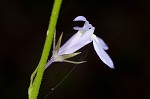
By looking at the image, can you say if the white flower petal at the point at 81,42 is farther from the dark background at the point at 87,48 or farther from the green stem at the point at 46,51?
the dark background at the point at 87,48

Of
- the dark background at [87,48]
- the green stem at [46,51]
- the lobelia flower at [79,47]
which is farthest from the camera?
the dark background at [87,48]

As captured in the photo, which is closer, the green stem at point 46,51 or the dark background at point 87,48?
the green stem at point 46,51

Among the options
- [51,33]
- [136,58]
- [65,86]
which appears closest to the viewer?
[51,33]

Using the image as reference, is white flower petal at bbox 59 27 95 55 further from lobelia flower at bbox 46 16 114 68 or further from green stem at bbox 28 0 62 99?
green stem at bbox 28 0 62 99

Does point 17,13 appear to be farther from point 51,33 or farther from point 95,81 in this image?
point 51,33

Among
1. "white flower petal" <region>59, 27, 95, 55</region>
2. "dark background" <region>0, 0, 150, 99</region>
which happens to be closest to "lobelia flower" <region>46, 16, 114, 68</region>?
"white flower petal" <region>59, 27, 95, 55</region>

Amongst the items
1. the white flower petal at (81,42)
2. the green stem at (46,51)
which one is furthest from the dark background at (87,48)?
the green stem at (46,51)

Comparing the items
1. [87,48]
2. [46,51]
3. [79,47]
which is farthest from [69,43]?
[87,48]

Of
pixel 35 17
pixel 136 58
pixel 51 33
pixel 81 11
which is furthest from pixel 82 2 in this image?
pixel 51 33
